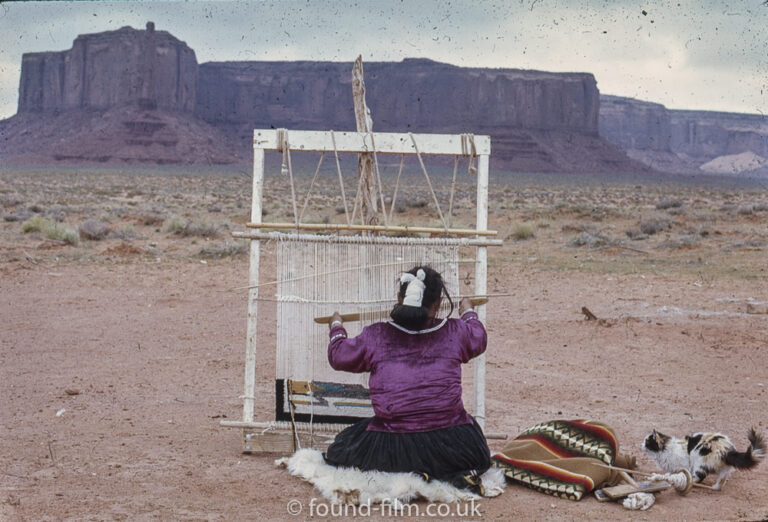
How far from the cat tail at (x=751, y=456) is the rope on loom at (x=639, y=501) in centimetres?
54

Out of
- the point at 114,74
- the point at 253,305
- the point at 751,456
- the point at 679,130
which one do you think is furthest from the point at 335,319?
the point at 679,130

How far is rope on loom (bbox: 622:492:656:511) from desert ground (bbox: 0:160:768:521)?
41 mm

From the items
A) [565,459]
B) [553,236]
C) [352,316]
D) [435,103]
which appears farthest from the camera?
[435,103]

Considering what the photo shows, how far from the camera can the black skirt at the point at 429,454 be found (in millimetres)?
4090

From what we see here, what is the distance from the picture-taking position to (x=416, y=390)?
413 centimetres

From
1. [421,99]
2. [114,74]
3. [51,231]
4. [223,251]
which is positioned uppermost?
[114,74]

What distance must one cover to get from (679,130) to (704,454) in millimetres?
152028

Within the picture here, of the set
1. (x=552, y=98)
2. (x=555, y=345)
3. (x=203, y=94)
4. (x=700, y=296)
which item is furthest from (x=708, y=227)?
(x=203, y=94)

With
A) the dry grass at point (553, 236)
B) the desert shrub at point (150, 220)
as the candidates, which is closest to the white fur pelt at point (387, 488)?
the dry grass at point (553, 236)

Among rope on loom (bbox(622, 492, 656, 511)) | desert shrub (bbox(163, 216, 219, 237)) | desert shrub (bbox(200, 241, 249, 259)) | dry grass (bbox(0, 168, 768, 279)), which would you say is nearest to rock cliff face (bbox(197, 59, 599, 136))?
dry grass (bbox(0, 168, 768, 279))

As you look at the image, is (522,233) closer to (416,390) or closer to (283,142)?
(283,142)

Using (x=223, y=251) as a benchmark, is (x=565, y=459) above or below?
below

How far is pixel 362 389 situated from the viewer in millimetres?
4906

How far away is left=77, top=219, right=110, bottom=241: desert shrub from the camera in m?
16.9
